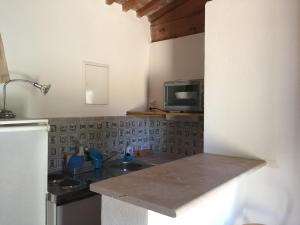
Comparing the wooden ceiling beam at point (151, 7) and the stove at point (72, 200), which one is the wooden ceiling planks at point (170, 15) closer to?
the wooden ceiling beam at point (151, 7)

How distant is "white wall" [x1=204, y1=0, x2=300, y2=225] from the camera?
1174mm

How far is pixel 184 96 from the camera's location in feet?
7.41

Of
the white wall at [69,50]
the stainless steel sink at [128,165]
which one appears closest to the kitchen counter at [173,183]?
the stainless steel sink at [128,165]

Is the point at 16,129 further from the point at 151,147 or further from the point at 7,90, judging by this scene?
the point at 151,147

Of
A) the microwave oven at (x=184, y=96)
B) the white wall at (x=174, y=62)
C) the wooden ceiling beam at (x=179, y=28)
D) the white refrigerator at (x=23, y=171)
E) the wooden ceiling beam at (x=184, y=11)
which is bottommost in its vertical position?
the white refrigerator at (x=23, y=171)

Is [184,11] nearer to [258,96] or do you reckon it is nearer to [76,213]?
[258,96]

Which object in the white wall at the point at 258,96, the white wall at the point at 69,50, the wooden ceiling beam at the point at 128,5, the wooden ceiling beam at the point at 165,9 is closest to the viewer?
the white wall at the point at 258,96

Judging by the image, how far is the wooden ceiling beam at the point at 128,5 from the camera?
2.40 m

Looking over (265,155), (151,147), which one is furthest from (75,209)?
(151,147)

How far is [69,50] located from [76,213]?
4.20ft

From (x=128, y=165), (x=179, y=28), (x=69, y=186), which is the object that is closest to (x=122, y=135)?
(x=128, y=165)

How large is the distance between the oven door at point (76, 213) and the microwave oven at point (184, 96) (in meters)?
1.07

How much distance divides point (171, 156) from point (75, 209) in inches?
51.9

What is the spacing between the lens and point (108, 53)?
93.9 inches
